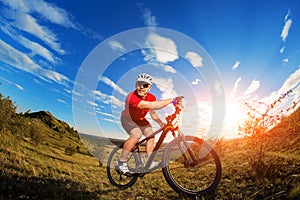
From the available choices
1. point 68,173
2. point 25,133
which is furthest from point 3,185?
point 25,133

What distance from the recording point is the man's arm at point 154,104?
6.35 meters

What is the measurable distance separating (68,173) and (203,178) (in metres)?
5.48

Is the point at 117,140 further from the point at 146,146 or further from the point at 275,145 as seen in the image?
the point at 275,145

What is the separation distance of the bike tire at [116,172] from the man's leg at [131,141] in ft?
1.83

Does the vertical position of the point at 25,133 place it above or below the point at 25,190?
above

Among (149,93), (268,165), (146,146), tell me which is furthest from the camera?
(146,146)

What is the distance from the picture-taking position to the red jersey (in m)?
6.61

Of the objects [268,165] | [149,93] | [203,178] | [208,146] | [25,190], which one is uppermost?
[149,93]

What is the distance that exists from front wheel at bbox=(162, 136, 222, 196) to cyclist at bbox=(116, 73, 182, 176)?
3.00 feet

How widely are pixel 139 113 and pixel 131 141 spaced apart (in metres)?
1.19

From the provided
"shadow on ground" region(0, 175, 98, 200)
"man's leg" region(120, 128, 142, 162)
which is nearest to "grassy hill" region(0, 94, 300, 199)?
"shadow on ground" region(0, 175, 98, 200)

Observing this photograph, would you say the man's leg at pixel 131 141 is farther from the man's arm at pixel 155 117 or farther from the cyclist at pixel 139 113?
the man's arm at pixel 155 117

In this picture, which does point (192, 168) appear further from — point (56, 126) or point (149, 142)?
point (56, 126)

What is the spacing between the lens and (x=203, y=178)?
7.37m
